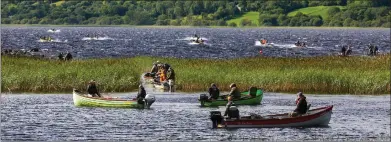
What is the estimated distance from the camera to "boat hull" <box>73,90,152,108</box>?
52750 mm

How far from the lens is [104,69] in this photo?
211 ft

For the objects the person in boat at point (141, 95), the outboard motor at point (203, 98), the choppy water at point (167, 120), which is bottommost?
the choppy water at point (167, 120)

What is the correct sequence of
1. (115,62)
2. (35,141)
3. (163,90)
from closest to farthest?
(35,141)
(163,90)
(115,62)

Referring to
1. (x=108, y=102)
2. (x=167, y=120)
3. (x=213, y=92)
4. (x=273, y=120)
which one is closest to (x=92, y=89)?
(x=108, y=102)

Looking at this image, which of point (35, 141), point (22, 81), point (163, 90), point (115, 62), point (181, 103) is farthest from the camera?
point (115, 62)

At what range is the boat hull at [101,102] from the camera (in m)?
52.8

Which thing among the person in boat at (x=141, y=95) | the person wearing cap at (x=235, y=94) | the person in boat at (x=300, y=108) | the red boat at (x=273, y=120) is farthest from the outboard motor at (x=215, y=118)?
the person in boat at (x=141, y=95)

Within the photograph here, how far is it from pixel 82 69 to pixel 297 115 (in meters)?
23.3

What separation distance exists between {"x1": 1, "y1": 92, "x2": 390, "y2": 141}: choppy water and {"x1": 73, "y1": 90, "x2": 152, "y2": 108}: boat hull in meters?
0.46

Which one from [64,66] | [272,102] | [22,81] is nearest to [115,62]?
[64,66]

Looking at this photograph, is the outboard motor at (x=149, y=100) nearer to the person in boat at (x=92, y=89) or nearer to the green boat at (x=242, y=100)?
the green boat at (x=242, y=100)

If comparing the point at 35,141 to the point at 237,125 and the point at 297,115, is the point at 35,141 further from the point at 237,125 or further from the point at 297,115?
the point at 297,115

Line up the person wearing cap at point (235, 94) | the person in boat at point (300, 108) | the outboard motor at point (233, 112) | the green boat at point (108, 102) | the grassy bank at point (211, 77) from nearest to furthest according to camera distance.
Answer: the outboard motor at point (233, 112) < the person in boat at point (300, 108) < the green boat at point (108, 102) < the person wearing cap at point (235, 94) < the grassy bank at point (211, 77)

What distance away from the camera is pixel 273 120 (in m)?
45.1
